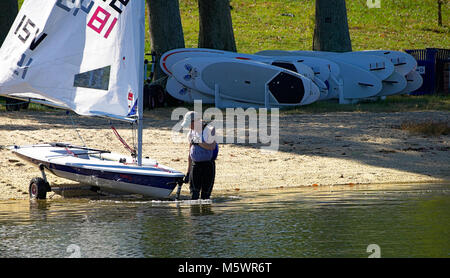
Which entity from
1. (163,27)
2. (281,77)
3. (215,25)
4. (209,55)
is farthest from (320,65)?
(163,27)

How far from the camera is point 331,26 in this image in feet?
105

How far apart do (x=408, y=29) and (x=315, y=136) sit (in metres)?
33.6

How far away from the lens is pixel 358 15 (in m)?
55.2

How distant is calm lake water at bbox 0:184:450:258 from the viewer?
11227mm

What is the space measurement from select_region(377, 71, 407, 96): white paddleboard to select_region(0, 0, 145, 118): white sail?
49.9 feet

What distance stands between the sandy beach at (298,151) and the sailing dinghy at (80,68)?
5.35 ft

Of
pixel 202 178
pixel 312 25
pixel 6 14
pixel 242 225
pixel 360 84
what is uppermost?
pixel 312 25

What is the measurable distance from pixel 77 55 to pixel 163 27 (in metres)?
12.9

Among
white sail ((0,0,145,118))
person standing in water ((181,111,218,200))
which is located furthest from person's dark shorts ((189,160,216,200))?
white sail ((0,0,145,118))

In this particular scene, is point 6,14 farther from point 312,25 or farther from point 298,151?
point 312,25

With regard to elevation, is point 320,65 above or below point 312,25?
below

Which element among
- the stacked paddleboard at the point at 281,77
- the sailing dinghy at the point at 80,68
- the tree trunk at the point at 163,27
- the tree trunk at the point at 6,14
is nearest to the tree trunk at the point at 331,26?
the stacked paddleboard at the point at 281,77

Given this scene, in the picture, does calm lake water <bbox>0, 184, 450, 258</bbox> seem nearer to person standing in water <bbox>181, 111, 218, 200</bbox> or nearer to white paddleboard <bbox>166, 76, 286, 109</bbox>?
person standing in water <bbox>181, 111, 218, 200</bbox>

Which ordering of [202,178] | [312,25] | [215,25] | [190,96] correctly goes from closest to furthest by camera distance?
[202,178], [190,96], [215,25], [312,25]
